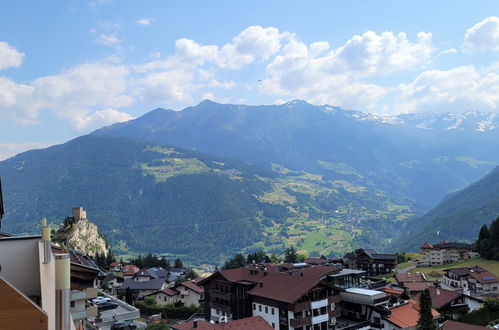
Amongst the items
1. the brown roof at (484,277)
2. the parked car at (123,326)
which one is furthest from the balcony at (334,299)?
the brown roof at (484,277)

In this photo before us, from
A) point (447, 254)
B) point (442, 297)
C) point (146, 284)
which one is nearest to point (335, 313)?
point (442, 297)

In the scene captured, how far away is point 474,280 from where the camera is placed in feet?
237

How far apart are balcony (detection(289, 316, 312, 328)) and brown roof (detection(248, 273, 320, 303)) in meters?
2.25

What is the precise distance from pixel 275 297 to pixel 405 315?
1479 cm

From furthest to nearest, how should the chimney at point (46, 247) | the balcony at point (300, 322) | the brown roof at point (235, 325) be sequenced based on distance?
the balcony at point (300, 322) → the brown roof at point (235, 325) → the chimney at point (46, 247)

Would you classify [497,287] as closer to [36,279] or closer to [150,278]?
[150,278]

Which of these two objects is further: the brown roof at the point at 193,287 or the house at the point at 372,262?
the house at the point at 372,262

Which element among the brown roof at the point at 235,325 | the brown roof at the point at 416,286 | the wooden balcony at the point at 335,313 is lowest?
the brown roof at the point at 416,286

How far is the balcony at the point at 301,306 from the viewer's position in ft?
140

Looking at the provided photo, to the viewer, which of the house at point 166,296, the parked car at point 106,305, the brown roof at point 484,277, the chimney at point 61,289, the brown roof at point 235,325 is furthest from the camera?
the brown roof at point 484,277

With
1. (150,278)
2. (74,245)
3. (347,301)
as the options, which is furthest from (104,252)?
(347,301)

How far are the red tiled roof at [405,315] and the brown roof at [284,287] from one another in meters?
9.22

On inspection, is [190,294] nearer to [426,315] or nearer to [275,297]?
[275,297]

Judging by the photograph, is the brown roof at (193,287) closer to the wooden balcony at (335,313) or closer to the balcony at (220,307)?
the balcony at (220,307)
